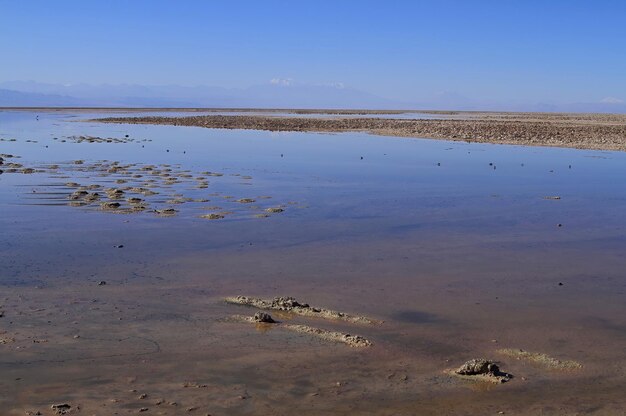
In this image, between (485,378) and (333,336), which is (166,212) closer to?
(333,336)

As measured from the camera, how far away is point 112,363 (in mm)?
6758

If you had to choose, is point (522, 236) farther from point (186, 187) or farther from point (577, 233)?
point (186, 187)

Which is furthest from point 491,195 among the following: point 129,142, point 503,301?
point 129,142

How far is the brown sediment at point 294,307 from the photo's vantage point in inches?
326

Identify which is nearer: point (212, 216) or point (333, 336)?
point (333, 336)

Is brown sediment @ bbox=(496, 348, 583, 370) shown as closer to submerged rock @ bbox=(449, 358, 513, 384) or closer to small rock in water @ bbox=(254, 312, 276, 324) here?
submerged rock @ bbox=(449, 358, 513, 384)

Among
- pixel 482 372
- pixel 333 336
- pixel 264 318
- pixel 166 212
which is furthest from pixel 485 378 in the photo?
pixel 166 212

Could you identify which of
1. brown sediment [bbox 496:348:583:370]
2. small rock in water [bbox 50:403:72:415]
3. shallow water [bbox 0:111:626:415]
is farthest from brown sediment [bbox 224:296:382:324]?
small rock in water [bbox 50:403:72:415]

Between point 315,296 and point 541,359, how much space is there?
10.2 feet

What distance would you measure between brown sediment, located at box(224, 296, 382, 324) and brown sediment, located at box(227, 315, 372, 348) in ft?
1.54

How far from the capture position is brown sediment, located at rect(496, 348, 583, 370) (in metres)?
6.97

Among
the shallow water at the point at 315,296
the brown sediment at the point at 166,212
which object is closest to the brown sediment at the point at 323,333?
the shallow water at the point at 315,296

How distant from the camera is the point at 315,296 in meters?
9.17

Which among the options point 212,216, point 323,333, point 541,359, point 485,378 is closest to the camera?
point 485,378
